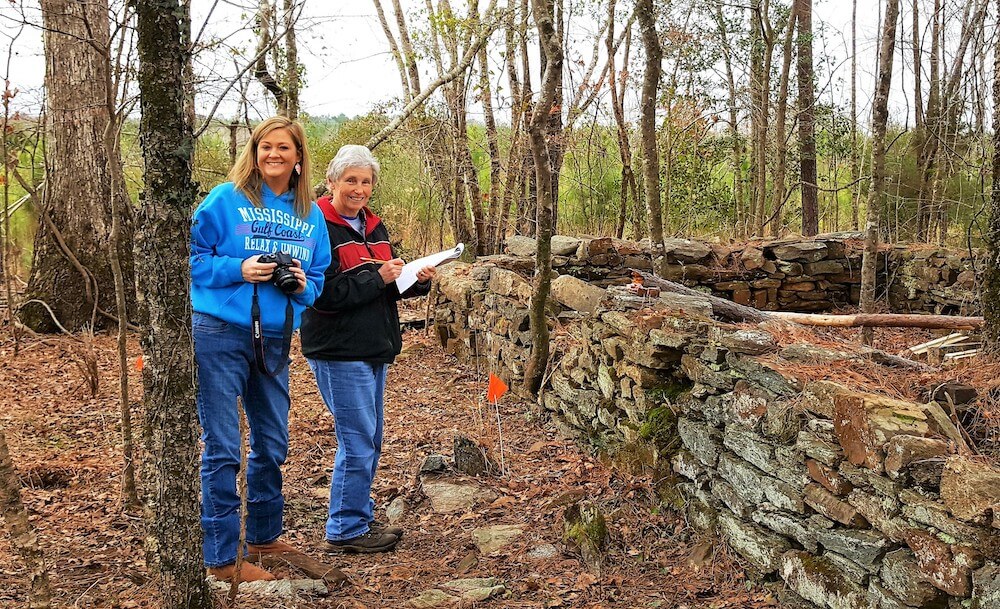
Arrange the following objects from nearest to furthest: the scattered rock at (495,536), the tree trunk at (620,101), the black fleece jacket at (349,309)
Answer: the black fleece jacket at (349,309) → the scattered rock at (495,536) → the tree trunk at (620,101)

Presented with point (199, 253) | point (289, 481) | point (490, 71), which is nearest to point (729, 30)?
point (490, 71)

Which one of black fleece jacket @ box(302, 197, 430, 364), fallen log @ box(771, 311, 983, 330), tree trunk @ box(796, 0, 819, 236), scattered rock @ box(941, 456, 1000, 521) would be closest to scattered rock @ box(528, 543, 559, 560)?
black fleece jacket @ box(302, 197, 430, 364)

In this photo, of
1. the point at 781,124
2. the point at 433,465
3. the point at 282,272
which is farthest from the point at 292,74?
the point at 781,124

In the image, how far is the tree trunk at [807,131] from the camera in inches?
493

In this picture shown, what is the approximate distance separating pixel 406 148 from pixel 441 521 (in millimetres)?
7849

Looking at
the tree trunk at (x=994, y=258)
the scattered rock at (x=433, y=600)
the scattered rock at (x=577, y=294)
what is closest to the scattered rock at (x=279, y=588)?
the scattered rock at (x=433, y=600)

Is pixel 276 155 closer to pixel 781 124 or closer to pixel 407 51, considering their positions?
pixel 407 51

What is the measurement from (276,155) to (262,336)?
758 mm

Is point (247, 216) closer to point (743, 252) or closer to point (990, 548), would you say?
Result: point (990, 548)

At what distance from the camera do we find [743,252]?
9.22 metres

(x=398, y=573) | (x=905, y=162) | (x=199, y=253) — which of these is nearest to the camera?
Result: (x=199, y=253)

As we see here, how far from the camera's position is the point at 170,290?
237 cm

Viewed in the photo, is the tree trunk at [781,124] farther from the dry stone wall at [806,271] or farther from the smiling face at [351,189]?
the smiling face at [351,189]

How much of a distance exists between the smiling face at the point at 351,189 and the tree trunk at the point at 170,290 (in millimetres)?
1257
